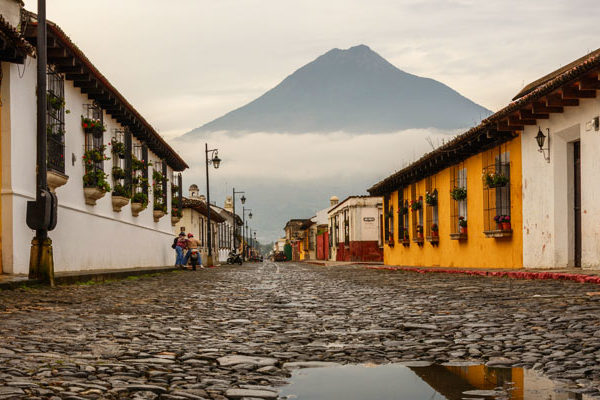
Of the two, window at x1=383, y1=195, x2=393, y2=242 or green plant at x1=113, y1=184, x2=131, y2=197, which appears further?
window at x1=383, y1=195, x2=393, y2=242

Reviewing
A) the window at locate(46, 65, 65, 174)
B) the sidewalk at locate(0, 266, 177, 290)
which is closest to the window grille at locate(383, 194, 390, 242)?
the sidewalk at locate(0, 266, 177, 290)

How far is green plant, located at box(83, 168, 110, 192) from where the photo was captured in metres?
16.5

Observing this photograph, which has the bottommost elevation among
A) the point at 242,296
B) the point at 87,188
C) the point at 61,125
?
the point at 242,296

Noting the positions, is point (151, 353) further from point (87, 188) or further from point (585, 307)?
point (87, 188)

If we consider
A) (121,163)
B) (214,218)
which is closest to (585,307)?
(121,163)

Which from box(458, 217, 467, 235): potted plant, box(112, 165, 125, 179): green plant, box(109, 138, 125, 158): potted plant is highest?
box(109, 138, 125, 158): potted plant

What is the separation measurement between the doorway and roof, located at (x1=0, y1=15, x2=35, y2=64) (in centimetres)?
1047

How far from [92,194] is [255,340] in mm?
12939

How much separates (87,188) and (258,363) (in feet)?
45.2

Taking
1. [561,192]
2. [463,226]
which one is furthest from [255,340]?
[463,226]

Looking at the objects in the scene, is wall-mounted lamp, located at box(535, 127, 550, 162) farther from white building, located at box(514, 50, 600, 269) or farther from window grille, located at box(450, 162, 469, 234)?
window grille, located at box(450, 162, 469, 234)

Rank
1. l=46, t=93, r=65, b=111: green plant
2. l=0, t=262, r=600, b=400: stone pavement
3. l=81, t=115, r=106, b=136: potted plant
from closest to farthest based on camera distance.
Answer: l=0, t=262, r=600, b=400: stone pavement < l=46, t=93, r=65, b=111: green plant < l=81, t=115, r=106, b=136: potted plant

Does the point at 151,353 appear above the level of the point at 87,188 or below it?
below

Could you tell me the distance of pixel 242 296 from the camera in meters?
9.25
